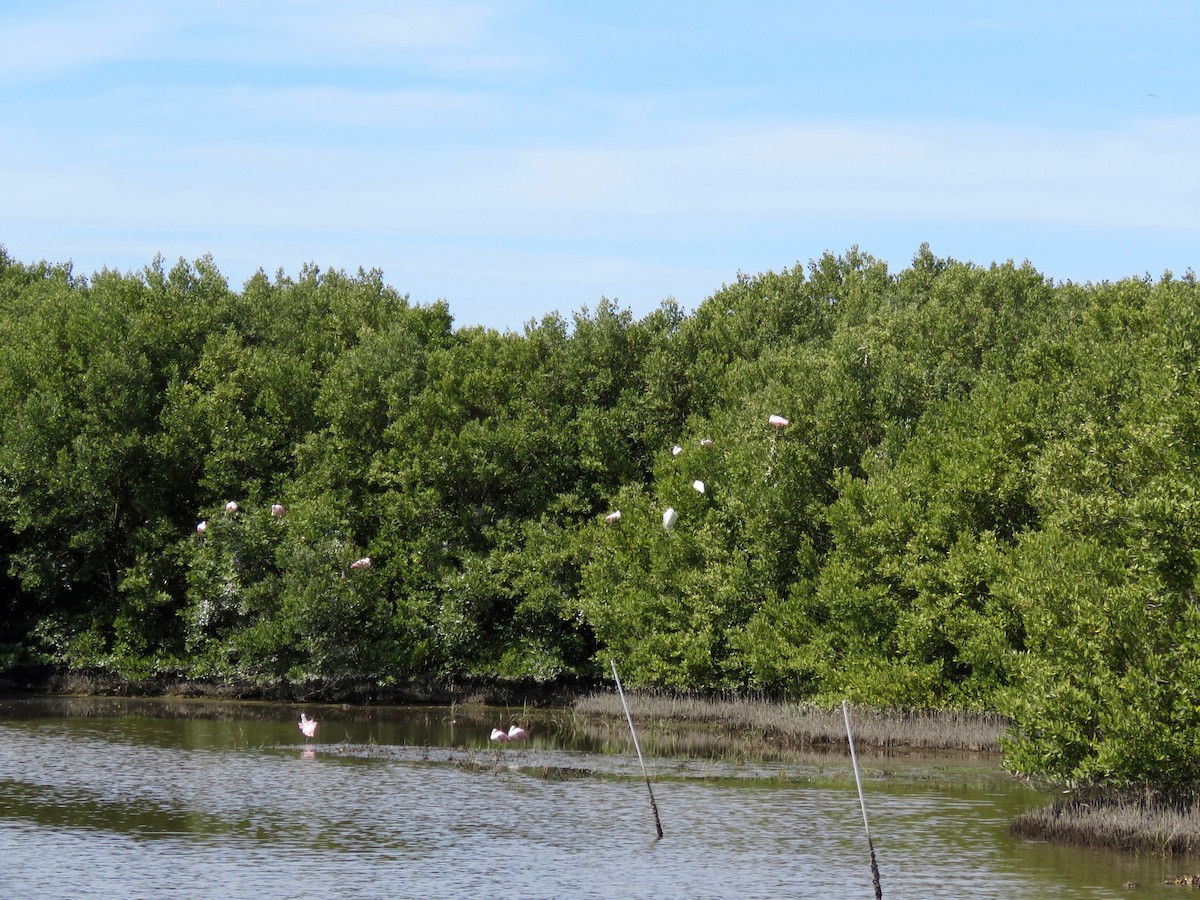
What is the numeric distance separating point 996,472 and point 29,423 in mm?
41608

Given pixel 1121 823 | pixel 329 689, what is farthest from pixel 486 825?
pixel 329 689

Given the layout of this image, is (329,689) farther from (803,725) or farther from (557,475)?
(803,725)

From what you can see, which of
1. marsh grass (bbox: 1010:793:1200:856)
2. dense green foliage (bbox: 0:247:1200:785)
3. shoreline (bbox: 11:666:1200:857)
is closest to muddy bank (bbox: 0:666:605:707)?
shoreline (bbox: 11:666:1200:857)

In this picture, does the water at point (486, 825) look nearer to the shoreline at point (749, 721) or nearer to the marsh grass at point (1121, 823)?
the marsh grass at point (1121, 823)

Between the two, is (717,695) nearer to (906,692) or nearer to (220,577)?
(906,692)

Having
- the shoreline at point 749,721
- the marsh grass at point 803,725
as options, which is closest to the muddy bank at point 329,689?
the shoreline at point 749,721

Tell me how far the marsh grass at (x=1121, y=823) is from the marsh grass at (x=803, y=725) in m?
14.4

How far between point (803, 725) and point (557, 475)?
21143 millimetres

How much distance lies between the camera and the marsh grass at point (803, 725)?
47.1 m

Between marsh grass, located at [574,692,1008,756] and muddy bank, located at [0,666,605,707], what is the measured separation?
713 centimetres

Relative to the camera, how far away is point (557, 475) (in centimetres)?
6744

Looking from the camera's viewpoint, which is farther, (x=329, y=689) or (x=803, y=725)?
(x=329, y=689)

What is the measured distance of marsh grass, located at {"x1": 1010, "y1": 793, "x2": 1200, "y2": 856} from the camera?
2938 cm

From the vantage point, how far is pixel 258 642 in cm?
6081
